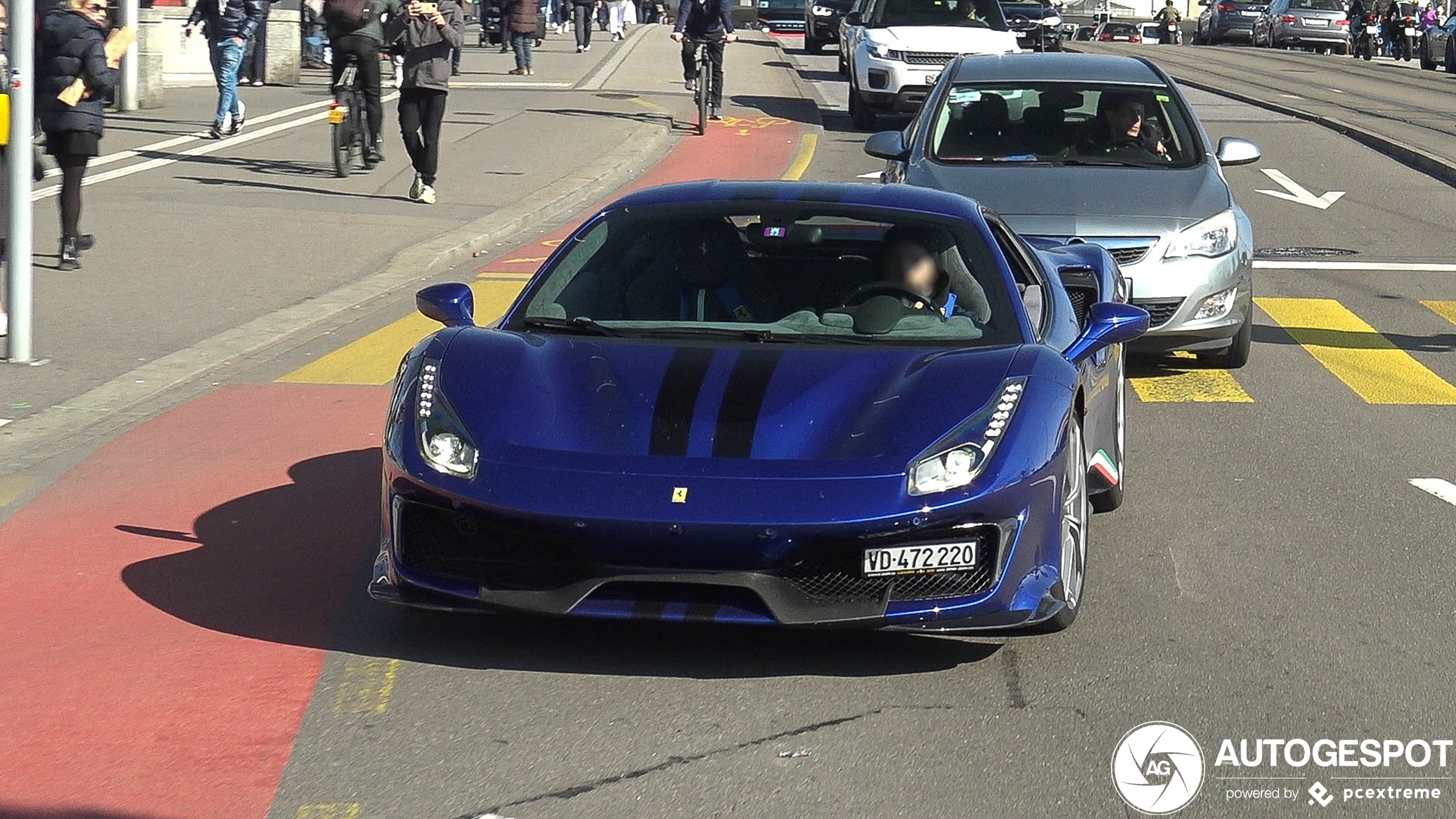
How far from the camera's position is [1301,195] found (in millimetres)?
19328

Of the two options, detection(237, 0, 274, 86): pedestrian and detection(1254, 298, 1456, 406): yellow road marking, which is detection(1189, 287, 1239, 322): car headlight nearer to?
detection(1254, 298, 1456, 406): yellow road marking

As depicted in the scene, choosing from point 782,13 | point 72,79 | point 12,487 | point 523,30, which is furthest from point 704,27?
point 782,13

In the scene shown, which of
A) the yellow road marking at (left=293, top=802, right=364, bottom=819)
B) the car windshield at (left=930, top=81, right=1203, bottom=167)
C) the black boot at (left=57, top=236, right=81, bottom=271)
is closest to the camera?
the yellow road marking at (left=293, top=802, right=364, bottom=819)

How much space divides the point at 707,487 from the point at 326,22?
44.9 feet

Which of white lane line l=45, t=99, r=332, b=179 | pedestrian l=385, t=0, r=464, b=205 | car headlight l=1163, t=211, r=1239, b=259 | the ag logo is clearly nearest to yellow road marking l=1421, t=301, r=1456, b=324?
car headlight l=1163, t=211, r=1239, b=259

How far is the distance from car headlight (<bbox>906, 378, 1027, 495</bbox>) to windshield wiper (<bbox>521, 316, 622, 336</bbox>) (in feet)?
4.25

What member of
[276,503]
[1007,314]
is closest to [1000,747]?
[1007,314]

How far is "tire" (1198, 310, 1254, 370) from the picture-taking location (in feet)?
34.3

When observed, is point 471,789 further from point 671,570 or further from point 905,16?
point 905,16

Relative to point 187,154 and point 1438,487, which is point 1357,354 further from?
point 187,154

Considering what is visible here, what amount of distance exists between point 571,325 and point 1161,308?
474cm

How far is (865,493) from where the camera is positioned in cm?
499

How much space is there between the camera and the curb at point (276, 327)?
28.2ft

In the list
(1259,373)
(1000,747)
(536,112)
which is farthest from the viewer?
(536,112)
